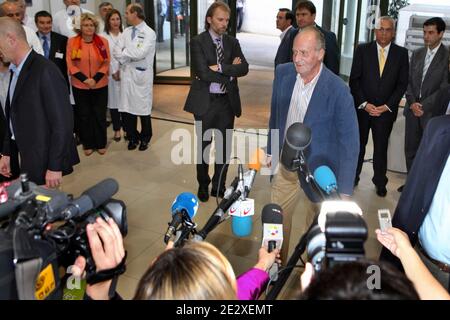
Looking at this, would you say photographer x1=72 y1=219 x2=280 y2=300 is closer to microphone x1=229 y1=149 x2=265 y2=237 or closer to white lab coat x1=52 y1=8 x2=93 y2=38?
microphone x1=229 y1=149 x2=265 y2=237

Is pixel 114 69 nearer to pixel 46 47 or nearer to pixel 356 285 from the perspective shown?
pixel 46 47

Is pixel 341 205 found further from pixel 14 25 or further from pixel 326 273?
pixel 14 25

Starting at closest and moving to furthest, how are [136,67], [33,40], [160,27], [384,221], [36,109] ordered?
[384,221], [36,109], [33,40], [136,67], [160,27]

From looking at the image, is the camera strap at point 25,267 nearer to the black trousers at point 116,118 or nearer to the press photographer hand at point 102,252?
the press photographer hand at point 102,252

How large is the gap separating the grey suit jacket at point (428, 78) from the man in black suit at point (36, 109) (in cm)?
309

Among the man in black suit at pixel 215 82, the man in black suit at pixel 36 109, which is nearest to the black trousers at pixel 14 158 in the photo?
the man in black suit at pixel 36 109

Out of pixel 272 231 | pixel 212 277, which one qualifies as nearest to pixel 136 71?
pixel 272 231

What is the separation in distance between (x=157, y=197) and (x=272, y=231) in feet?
8.95

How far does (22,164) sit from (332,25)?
730cm

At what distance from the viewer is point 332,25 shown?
29.7 ft

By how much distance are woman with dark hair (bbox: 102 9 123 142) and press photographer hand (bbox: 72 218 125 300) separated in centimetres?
440

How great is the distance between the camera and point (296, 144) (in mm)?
1715

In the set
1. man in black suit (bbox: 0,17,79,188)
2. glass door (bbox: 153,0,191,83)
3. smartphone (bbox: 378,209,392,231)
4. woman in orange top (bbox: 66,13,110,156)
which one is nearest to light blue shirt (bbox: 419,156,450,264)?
smartphone (bbox: 378,209,392,231)

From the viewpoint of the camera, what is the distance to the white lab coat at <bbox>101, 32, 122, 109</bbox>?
223 inches
